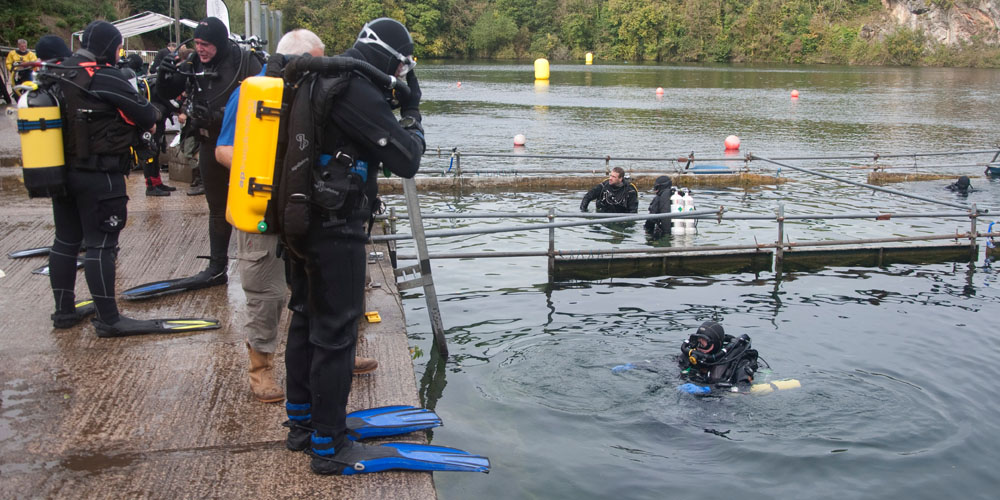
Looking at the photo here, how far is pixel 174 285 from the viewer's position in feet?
20.2

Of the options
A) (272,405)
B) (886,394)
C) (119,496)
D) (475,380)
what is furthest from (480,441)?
(886,394)

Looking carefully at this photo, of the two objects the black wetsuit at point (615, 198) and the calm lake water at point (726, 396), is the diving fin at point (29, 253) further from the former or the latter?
the black wetsuit at point (615, 198)

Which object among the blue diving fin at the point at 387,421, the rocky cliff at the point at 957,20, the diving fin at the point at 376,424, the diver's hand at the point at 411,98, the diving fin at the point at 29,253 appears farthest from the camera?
the rocky cliff at the point at 957,20

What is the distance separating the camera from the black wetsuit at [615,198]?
12.6 meters

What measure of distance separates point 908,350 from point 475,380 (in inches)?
170

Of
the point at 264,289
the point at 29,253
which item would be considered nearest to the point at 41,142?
the point at 264,289

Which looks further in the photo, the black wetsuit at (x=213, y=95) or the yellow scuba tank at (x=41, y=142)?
the black wetsuit at (x=213, y=95)

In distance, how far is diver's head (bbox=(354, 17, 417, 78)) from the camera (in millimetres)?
3572

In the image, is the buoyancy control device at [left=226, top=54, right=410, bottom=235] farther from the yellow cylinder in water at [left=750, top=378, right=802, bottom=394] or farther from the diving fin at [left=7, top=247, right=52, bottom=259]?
the diving fin at [left=7, top=247, right=52, bottom=259]

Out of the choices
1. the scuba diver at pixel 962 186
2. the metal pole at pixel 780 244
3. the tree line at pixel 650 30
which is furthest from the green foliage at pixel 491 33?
the metal pole at pixel 780 244

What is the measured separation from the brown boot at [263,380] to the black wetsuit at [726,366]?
3.56m

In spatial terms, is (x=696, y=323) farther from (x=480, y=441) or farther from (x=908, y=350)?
(x=480, y=441)

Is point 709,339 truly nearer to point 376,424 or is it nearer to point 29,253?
point 376,424

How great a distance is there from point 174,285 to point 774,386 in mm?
4765
